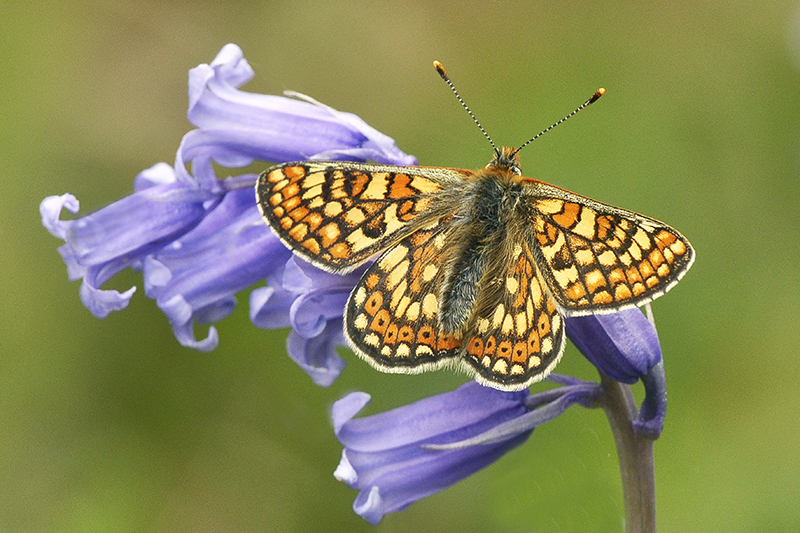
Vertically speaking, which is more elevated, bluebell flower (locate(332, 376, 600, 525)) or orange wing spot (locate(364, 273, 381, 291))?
orange wing spot (locate(364, 273, 381, 291))

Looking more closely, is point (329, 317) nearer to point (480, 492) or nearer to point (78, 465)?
point (480, 492)

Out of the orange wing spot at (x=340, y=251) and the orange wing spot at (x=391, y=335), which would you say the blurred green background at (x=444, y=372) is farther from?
the orange wing spot at (x=340, y=251)

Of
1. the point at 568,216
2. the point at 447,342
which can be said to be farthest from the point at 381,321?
the point at 568,216

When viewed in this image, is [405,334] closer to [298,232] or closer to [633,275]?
[298,232]

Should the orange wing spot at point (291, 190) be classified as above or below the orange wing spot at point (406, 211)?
above

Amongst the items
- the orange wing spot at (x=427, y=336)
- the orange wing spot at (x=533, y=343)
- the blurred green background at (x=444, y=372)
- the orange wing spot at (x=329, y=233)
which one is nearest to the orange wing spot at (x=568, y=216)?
the orange wing spot at (x=533, y=343)

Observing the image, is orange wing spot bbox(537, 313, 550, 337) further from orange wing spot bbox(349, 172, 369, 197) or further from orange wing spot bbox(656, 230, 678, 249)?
orange wing spot bbox(349, 172, 369, 197)

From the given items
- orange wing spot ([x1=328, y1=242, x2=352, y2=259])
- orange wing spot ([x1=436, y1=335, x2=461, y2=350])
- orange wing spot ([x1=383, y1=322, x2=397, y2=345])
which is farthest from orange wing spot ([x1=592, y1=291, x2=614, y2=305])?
orange wing spot ([x1=328, y1=242, x2=352, y2=259])
